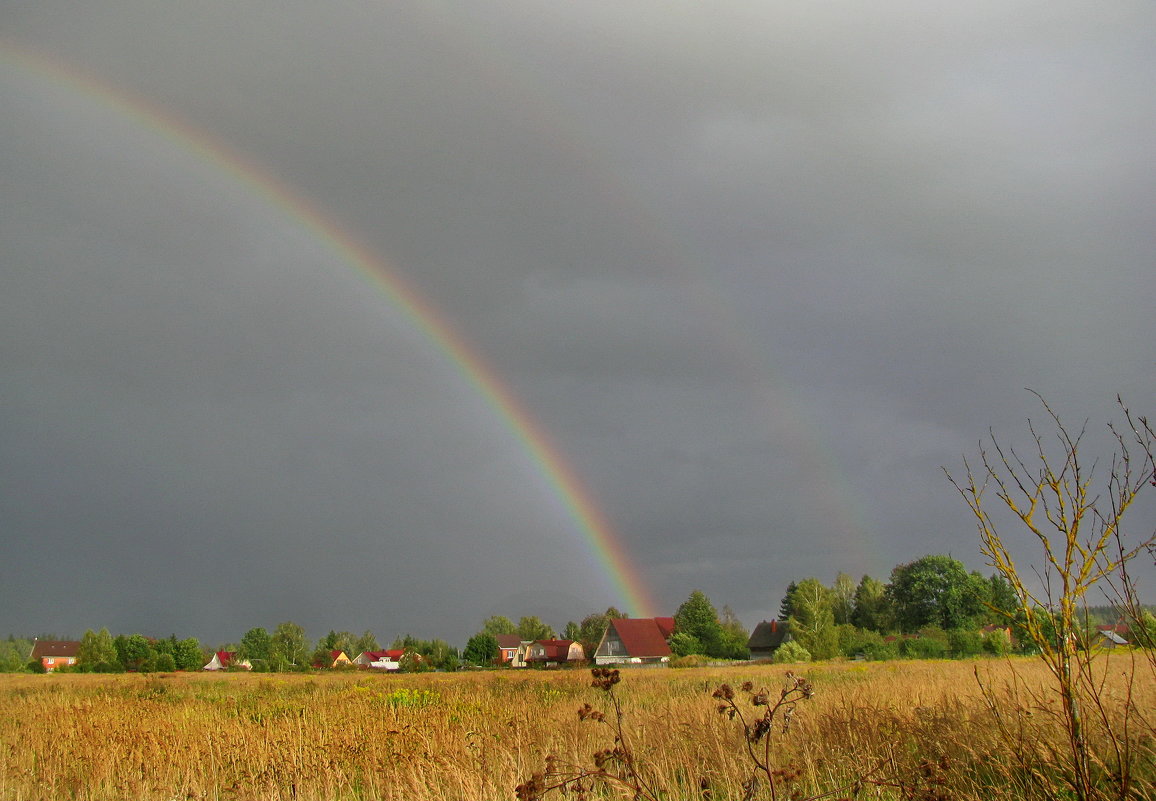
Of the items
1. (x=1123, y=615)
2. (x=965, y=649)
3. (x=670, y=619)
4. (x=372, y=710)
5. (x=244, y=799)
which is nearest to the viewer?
(x=1123, y=615)

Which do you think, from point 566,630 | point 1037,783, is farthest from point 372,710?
point 566,630

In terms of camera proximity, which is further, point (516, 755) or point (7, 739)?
point (7, 739)

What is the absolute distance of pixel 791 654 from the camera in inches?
2040

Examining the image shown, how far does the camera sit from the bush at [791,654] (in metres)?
50.9

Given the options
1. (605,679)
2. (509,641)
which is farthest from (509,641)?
(605,679)

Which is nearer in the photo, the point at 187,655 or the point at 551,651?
the point at 187,655

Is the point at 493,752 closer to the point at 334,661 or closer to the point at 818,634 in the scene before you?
the point at 818,634

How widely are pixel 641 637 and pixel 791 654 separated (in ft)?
121

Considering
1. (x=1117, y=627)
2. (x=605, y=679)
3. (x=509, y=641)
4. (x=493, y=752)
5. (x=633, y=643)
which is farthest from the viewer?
(x=509, y=641)

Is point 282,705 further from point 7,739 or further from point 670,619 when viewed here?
point 670,619

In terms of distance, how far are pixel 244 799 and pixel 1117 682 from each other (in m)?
14.6

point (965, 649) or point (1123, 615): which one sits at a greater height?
point (1123, 615)

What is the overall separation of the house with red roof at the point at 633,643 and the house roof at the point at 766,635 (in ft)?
40.6

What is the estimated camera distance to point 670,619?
99.5m
